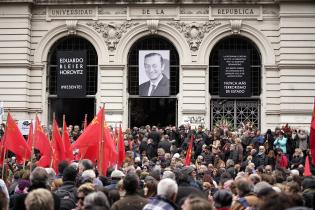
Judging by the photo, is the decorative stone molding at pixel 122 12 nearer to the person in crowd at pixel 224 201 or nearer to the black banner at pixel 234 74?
the black banner at pixel 234 74

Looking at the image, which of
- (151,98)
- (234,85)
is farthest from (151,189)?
(151,98)

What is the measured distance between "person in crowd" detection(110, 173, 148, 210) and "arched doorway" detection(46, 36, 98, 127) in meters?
27.5

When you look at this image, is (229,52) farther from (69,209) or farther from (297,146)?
(69,209)

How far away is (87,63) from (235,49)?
27.0 feet

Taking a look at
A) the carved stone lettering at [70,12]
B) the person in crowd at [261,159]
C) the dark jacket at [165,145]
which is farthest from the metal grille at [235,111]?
the person in crowd at [261,159]

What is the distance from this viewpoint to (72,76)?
36.8 metres

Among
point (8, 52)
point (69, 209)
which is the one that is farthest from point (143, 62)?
point (69, 209)

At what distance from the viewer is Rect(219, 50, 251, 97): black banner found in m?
36.4

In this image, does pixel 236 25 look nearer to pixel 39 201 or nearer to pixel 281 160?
pixel 281 160

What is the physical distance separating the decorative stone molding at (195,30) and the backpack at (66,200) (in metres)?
25.6

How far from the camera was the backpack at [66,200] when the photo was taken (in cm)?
1112

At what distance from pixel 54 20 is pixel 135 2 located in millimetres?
4662

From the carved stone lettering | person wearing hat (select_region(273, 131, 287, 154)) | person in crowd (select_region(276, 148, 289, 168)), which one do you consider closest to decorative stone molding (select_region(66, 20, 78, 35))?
the carved stone lettering

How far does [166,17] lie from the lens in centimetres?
3691
